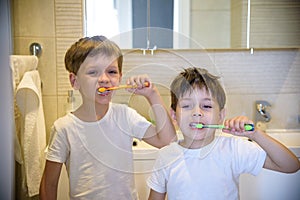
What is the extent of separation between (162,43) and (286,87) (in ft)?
1.73

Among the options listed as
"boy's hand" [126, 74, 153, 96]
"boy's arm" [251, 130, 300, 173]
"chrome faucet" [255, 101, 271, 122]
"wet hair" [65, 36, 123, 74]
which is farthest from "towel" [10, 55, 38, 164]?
"chrome faucet" [255, 101, 271, 122]

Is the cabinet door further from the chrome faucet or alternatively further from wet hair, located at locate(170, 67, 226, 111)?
the chrome faucet

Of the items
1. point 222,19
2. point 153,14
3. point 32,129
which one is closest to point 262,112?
point 222,19

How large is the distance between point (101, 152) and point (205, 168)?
194 mm

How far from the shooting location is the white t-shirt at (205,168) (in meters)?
0.63

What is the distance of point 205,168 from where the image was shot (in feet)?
2.10

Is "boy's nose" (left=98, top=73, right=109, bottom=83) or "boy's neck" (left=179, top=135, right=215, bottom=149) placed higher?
"boy's nose" (left=98, top=73, right=109, bottom=83)

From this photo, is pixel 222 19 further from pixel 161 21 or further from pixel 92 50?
pixel 92 50

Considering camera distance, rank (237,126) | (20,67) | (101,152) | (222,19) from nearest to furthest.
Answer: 1. (237,126)
2. (101,152)
3. (20,67)
4. (222,19)

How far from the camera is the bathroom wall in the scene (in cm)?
67

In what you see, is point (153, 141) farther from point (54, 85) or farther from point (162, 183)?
point (54, 85)

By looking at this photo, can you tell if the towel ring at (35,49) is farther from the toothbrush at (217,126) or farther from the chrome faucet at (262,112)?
the chrome faucet at (262,112)

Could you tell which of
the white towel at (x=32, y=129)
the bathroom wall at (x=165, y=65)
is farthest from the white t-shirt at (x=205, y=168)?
the white towel at (x=32, y=129)

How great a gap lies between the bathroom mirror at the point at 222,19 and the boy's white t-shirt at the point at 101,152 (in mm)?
299
